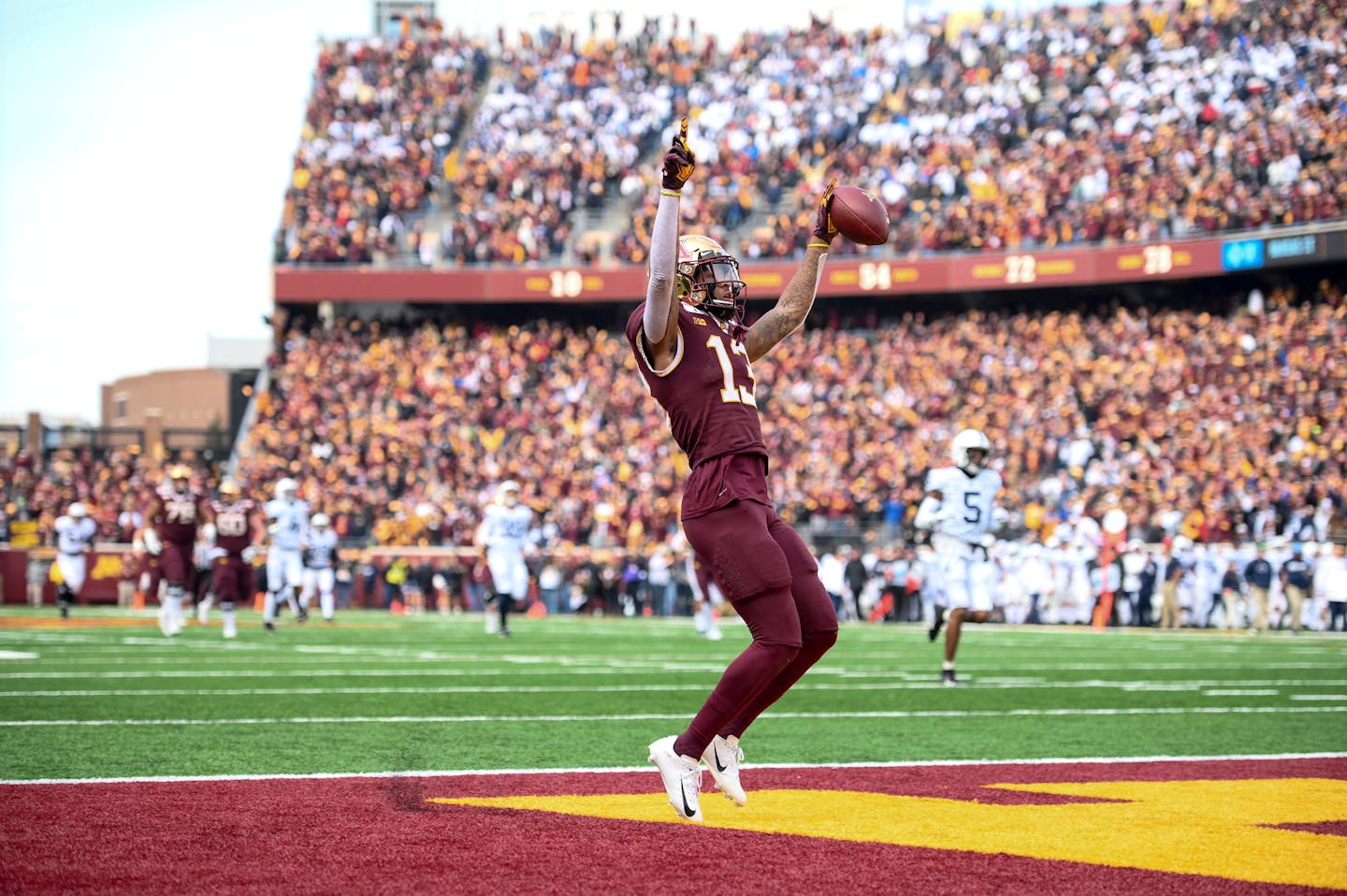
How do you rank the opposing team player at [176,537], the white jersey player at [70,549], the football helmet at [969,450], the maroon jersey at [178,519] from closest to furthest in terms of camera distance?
the football helmet at [969,450] → the opposing team player at [176,537] → the maroon jersey at [178,519] → the white jersey player at [70,549]

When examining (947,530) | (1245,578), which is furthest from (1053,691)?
(1245,578)

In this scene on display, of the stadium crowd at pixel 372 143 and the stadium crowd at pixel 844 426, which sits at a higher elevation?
the stadium crowd at pixel 372 143

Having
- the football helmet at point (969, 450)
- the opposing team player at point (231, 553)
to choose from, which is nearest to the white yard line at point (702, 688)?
the football helmet at point (969, 450)

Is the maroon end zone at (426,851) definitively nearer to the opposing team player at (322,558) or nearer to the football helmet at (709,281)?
the football helmet at (709,281)

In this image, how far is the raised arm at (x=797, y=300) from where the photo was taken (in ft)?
20.5

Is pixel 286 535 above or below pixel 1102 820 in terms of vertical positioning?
above

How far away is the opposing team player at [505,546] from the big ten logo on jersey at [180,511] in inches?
139

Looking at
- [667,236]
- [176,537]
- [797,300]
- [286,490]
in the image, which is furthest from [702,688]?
[286,490]

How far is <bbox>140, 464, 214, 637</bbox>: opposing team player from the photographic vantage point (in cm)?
1862

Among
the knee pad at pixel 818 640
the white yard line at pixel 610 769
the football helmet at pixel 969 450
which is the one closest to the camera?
the knee pad at pixel 818 640

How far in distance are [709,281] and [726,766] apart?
1.80 m

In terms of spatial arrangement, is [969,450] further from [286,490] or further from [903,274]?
[903,274]

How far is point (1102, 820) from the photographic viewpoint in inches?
215

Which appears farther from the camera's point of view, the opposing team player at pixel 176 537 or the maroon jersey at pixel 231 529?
the maroon jersey at pixel 231 529
